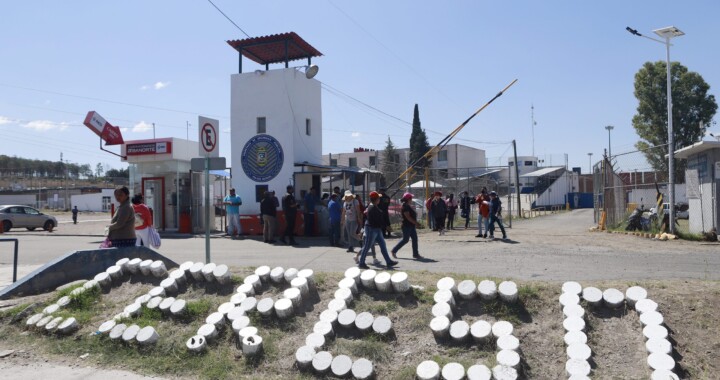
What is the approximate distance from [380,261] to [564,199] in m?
42.1

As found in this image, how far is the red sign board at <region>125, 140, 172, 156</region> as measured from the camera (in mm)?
21656

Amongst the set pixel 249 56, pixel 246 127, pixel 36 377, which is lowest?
pixel 36 377

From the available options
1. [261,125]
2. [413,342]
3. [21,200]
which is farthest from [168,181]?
[21,200]

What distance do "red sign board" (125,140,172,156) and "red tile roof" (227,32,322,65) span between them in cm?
505

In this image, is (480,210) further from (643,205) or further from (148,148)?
(148,148)

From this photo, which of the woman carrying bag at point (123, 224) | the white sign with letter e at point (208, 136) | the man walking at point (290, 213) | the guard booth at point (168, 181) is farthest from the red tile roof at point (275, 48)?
the woman carrying bag at point (123, 224)

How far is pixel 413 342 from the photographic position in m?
6.10

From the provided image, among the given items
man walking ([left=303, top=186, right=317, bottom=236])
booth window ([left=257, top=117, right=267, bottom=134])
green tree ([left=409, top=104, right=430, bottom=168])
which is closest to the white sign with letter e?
man walking ([left=303, top=186, right=317, bottom=236])

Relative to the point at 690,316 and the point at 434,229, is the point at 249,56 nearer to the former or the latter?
the point at 434,229

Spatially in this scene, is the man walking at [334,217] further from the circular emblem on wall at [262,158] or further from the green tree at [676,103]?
the green tree at [676,103]

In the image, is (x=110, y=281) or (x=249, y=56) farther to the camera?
(x=249, y=56)

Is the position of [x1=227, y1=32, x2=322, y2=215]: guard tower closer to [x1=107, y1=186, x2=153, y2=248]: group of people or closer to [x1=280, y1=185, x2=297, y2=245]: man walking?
[x1=280, y1=185, x2=297, y2=245]: man walking

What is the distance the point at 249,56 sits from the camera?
20.6 m

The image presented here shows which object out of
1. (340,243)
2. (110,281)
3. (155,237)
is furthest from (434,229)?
(110,281)
